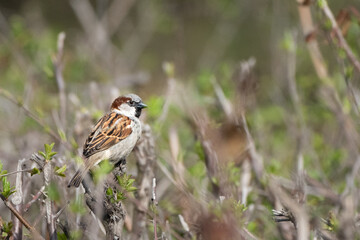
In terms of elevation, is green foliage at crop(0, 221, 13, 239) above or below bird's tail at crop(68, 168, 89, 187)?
below

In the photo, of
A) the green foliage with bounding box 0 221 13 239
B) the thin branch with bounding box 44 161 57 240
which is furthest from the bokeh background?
the green foliage with bounding box 0 221 13 239

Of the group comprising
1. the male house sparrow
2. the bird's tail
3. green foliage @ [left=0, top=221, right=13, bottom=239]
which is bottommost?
green foliage @ [left=0, top=221, right=13, bottom=239]

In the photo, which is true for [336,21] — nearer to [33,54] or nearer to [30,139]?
[30,139]

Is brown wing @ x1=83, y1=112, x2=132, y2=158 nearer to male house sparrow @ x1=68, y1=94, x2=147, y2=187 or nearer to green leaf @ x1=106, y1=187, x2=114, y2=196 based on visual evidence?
male house sparrow @ x1=68, y1=94, x2=147, y2=187

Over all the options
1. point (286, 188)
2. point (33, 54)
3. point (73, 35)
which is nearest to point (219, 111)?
point (286, 188)

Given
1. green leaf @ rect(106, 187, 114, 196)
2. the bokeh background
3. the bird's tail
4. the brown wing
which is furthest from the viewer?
the brown wing

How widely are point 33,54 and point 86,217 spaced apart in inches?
124

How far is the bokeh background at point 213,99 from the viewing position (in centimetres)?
283

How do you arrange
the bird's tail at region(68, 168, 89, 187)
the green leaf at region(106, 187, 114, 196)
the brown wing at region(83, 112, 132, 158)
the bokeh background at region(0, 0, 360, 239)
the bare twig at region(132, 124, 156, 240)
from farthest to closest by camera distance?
the brown wing at region(83, 112, 132, 158), the bokeh background at region(0, 0, 360, 239), the bare twig at region(132, 124, 156, 240), the bird's tail at region(68, 168, 89, 187), the green leaf at region(106, 187, 114, 196)

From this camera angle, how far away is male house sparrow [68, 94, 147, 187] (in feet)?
9.61

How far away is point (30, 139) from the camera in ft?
12.7

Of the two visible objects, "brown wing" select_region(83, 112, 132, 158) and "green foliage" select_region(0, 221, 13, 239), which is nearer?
"green foliage" select_region(0, 221, 13, 239)

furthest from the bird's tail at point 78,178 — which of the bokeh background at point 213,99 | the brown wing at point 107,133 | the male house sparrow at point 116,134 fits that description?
the brown wing at point 107,133

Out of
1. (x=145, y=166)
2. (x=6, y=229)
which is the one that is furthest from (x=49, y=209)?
(x=145, y=166)
